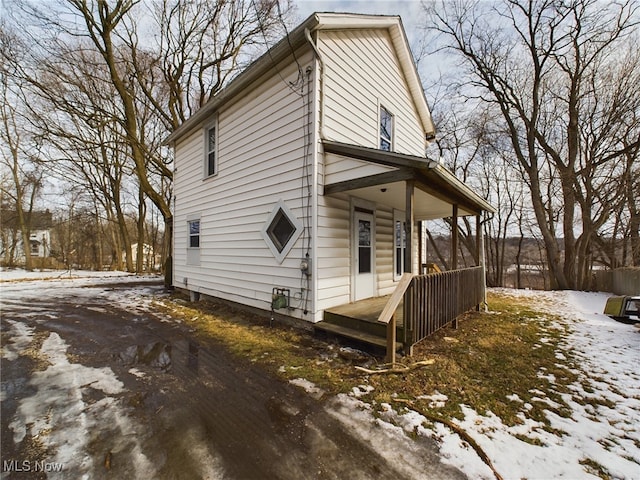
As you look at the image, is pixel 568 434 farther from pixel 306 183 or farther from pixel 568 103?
pixel 568 103

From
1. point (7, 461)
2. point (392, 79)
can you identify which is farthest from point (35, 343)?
point (392, 79)

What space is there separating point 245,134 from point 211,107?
1.85 metres

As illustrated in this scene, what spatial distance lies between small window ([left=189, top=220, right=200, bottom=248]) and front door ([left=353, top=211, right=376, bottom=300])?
16.9 feet

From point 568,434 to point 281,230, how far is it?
4.61 meters

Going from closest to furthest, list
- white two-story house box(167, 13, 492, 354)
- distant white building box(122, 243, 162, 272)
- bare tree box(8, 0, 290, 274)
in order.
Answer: white two-story house box(167, 13, 492, 354), bare tree box(8, 0, 290, 274), distant white building box(122, 243, 162, 272)

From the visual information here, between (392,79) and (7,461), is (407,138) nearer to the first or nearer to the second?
(392,79)

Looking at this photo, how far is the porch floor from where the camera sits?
12.8 ft

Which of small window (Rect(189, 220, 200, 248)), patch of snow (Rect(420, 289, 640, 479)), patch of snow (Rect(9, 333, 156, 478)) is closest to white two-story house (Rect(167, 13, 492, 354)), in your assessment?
small window (Rect(189, 220, 200, 248))

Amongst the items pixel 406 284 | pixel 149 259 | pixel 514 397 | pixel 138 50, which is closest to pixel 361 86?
pixel 406 284

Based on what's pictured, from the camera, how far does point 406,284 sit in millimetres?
3549

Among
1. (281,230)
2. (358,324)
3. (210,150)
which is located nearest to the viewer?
(358,324)

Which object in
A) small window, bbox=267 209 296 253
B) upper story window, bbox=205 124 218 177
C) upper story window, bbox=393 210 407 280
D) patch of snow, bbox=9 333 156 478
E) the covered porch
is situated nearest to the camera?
patch of snow, bbox=9 333 156 478

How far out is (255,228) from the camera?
5.89m

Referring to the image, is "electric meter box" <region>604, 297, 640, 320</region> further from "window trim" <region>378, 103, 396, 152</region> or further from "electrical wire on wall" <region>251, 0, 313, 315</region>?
"electrical wire on wall" <region>251, 0, 313, 315</region>
